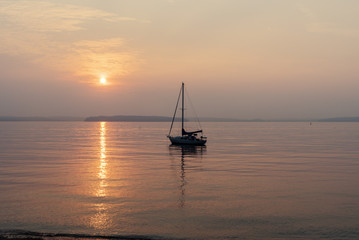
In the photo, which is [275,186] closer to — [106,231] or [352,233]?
[352,233]

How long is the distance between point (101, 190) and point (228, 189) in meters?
11.2

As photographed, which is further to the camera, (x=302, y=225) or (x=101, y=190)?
(x=101, y=190)

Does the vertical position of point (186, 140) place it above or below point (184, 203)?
above

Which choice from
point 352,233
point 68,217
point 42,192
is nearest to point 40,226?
point 68,217

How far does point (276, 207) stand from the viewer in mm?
26125

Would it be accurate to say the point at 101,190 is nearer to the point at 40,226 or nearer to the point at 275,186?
the point at 40,226

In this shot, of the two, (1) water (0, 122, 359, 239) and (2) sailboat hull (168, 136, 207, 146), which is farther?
(2) sailboat hull (168, 136, 207, 146)

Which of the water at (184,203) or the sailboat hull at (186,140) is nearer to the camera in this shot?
the water at (184,203)

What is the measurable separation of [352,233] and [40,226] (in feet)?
57.1

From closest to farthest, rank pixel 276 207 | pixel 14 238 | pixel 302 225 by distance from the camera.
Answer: pixel 14 238 → pixel 302 225 → pixel 276 207

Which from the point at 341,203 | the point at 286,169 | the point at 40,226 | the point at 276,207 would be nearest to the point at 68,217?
the point at 40,226

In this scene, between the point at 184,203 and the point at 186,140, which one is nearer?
the point at 184,203

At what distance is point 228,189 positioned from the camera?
3272 centimetres

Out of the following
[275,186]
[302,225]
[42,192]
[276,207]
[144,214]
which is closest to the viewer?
[302,225]
